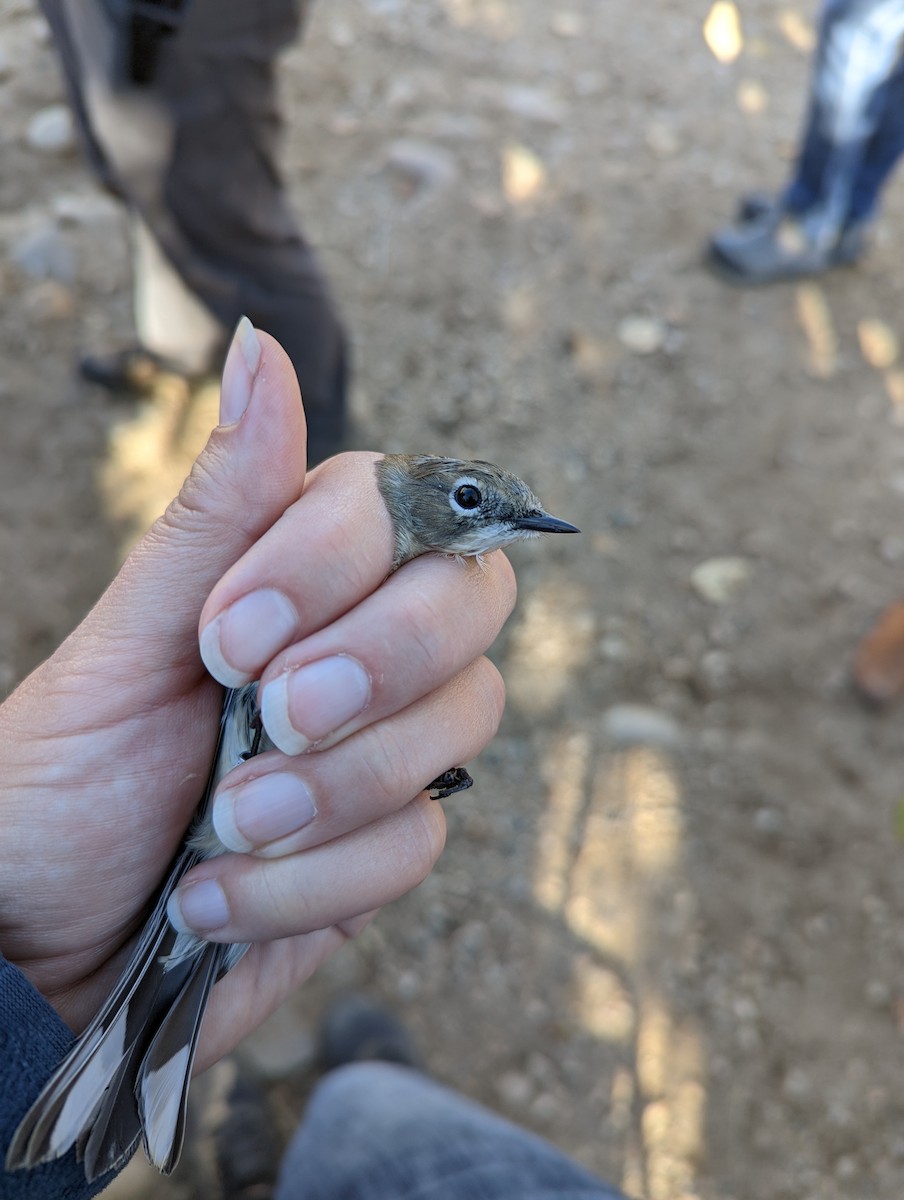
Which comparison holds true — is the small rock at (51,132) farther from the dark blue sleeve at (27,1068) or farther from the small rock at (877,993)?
the small rock at (877,993)

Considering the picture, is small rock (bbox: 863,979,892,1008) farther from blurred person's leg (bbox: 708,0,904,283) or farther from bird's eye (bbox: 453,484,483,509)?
blurred person's leg (bbox: 708,0,904,283)

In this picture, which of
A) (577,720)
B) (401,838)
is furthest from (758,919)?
(401,838)

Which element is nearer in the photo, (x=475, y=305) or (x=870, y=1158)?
(x=870, y=1158)

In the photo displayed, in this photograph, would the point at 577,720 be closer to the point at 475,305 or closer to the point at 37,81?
the point at 475,305

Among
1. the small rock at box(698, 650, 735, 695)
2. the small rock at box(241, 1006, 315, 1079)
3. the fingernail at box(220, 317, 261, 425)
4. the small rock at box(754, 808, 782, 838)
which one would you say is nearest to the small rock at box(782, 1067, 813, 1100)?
the small rock at box(754, 808, 782, 838)

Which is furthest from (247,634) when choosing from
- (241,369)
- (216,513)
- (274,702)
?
(241,369)

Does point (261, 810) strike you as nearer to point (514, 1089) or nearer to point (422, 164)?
point (514, 1089)
